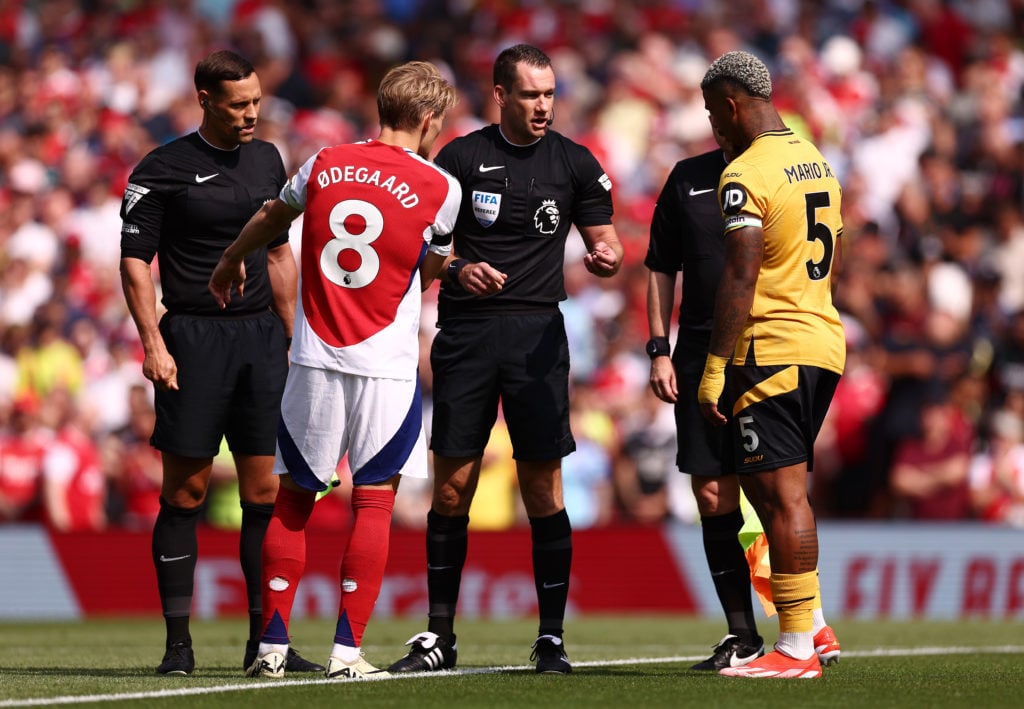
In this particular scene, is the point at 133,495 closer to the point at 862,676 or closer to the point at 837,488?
the point at 837,488

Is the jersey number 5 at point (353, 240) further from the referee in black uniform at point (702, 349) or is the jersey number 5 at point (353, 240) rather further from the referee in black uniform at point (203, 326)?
the referee in black uniform at point (702, 349)

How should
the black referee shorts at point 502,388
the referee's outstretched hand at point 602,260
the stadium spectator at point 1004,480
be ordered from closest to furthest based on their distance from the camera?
the referee's outstretched hand at point 602,260
the black referee shorts at point 502,388
the stadium spectator at point 1004,480

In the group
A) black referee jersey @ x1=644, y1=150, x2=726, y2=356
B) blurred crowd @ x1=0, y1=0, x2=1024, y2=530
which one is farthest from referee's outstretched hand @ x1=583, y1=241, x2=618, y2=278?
blurred crowd @ x1=0, y1=0, x2=1024, y2=530

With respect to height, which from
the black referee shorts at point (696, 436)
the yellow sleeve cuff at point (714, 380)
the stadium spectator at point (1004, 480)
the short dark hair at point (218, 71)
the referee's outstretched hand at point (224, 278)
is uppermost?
the short dark hair at point (218, 71)

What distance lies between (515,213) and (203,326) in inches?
60.9

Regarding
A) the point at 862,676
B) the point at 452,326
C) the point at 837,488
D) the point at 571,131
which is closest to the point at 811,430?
the point at 862,676

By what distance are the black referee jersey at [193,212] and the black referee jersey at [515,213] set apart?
909 millimetres

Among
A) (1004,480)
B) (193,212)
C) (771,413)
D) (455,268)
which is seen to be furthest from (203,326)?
(1004,480)

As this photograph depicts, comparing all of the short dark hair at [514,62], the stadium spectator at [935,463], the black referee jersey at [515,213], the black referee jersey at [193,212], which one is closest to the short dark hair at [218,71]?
the black referee jersey at [193,212]

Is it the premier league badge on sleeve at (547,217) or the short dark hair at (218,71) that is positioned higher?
the short dark hair at (218,71)

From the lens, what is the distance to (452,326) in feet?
25.6

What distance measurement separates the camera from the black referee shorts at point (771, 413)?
23.1 ft

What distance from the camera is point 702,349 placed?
7.97m

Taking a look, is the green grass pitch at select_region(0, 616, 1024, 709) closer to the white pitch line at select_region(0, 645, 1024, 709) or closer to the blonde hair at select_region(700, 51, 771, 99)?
the white pitch line at select_region(0, 645, 1024, 709)
